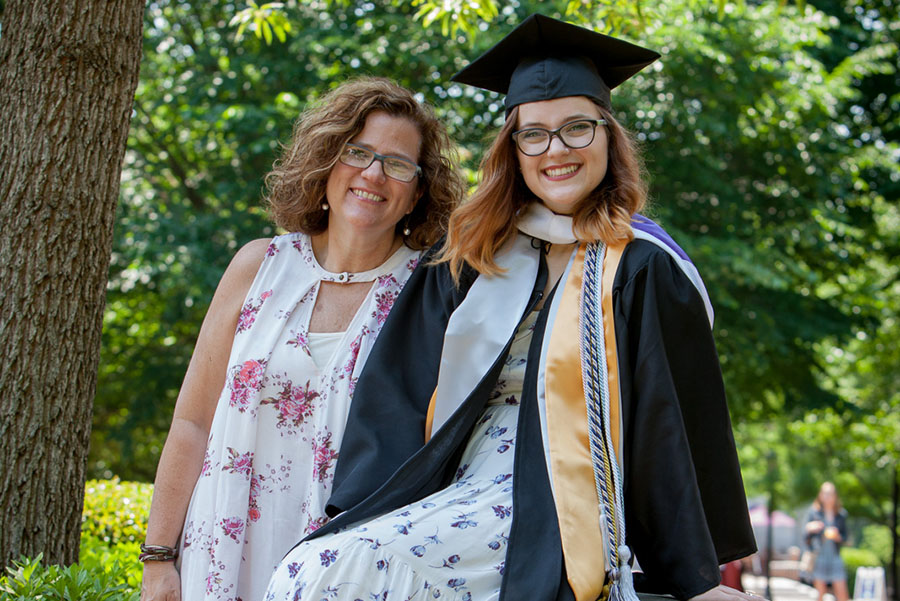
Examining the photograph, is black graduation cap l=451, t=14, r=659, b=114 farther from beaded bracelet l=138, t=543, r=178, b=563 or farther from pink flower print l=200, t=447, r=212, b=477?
beaded bracelet l=138, t=543, r=178, b=563

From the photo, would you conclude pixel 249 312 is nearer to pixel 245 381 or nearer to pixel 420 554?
pixel 245 381

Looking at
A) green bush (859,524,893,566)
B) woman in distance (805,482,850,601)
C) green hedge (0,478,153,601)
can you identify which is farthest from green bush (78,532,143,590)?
green bush (859,524,893,566)

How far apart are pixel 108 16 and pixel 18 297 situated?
1.11 metres

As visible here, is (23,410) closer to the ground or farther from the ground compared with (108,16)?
closer to the ground

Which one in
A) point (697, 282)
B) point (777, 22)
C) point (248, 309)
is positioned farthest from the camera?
point (777, 22)

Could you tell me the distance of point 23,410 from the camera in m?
3.31

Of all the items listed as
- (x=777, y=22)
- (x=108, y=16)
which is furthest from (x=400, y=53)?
(x=108, y=16)

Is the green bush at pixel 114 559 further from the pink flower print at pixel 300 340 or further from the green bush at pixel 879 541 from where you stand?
the green bush at pixel 879 541

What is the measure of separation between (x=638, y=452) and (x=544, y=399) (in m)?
0.27

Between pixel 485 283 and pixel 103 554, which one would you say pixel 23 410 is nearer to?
pixel 103 554

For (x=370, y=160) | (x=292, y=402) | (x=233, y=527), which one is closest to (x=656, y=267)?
(x=370, y=160)

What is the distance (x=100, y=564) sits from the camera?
3359 millimetres

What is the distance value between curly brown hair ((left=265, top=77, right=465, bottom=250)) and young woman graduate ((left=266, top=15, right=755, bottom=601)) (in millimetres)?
348

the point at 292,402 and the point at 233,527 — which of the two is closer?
the point at 233,527
